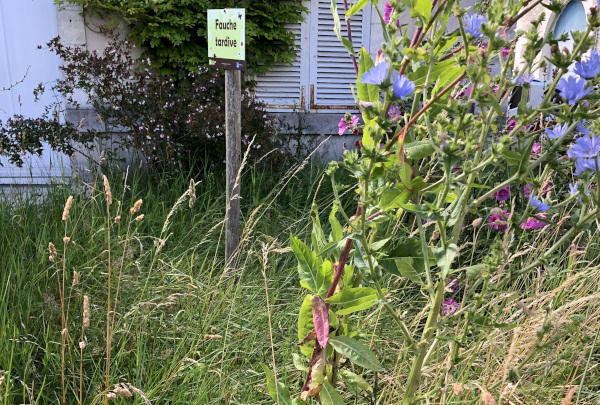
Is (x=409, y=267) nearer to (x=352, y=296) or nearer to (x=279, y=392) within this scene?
(x=352, y=296)

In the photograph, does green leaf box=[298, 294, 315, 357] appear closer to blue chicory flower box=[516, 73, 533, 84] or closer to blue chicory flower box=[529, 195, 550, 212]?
blue chicory flower box=[529, 195, 550, 212]

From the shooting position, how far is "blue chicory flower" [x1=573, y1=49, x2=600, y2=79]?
0.95 metres

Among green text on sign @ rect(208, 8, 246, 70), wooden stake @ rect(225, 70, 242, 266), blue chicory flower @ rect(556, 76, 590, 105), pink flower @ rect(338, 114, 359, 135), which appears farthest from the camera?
wooden stake @ rect(225, 70, 242, 266)

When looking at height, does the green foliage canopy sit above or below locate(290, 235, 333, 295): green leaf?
above

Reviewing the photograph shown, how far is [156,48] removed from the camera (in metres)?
4.33

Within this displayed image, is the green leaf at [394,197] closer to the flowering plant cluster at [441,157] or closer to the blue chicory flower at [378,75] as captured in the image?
the flowering plant cluster at [441,157]

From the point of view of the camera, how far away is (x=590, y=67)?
0.95 m

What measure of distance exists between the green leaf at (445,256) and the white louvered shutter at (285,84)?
3754 mm

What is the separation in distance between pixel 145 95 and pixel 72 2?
3.62 ft

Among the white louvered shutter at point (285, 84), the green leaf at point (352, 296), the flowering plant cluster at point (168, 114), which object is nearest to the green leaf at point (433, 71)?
the green leaf at point (352, 296)

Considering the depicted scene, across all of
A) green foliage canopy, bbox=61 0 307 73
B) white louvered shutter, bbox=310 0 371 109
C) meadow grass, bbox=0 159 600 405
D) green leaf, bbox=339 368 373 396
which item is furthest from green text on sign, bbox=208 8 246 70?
white louvered shutter, bbox=310 0 371 109

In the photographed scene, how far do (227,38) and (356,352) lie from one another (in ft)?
5.00

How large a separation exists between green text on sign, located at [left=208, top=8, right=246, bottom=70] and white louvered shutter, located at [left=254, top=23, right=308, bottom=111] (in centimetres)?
246

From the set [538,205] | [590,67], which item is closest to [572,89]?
[590,67]
